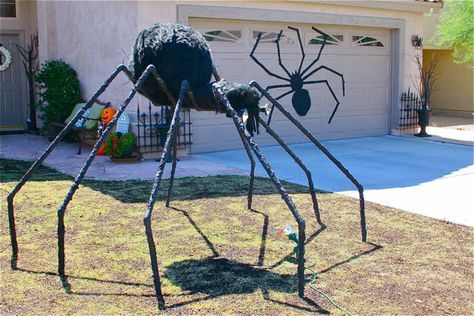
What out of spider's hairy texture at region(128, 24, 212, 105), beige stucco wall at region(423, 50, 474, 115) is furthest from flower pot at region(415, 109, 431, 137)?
spider's hairy texture at region(128, 24, 212, 105)

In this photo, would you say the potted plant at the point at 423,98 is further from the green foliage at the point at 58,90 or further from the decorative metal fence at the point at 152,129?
the green foliage at the point at 58,90

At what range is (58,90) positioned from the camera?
1197 centimetres

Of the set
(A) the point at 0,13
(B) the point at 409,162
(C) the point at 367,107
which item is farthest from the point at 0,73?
(B) the point at 409,162

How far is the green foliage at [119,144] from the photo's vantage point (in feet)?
32.0

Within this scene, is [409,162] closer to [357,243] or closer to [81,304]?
[357,243]

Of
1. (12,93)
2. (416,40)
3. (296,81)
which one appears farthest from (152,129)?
(416,40)

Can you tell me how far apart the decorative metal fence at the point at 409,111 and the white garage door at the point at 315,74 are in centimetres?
35

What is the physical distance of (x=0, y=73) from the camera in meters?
13.9

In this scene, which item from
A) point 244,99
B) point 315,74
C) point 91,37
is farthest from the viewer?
point 315,74

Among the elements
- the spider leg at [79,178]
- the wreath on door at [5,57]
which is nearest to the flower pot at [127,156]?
A: the spider leg at [79,178]

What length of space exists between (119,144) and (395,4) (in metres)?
7.19

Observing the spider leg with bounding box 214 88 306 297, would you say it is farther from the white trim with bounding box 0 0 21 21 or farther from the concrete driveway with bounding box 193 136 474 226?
the white trim with bounding box 0 0 21 21

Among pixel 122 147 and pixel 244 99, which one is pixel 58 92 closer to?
pixel 122 147

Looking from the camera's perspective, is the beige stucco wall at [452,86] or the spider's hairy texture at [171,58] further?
the beige stucco wall at [452,86]
